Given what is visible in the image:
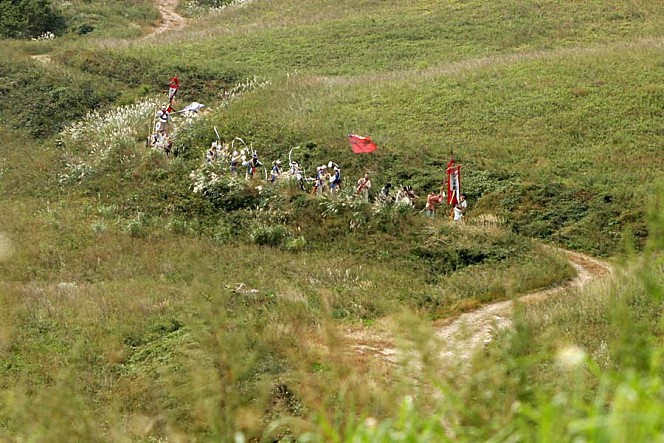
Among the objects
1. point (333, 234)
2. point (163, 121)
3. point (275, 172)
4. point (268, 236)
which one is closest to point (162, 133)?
point (163, 121)

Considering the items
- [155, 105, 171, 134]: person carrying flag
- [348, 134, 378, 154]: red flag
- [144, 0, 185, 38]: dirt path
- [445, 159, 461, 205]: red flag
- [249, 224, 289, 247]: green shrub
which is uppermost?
[144, 0, 185, 38]: dirt path

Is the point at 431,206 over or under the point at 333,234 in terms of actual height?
over

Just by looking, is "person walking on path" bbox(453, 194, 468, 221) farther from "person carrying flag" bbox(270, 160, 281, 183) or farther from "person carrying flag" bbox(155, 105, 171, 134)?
"person carrying flag" bbox(155, 105, 171, 134)

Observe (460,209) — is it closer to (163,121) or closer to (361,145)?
(361,145)

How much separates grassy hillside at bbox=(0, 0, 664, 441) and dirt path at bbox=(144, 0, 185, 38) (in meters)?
7.47

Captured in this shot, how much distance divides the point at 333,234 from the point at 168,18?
38.2 m

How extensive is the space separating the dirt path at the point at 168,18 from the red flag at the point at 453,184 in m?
29.9

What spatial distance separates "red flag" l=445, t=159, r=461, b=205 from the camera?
19078 millimetres

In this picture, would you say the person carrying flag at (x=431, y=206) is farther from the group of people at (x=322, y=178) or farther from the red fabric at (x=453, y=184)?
the red fabric at (x=453, y=184)

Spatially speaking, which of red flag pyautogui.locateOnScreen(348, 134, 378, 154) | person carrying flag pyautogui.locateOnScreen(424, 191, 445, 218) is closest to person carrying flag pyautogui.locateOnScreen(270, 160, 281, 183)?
red flag pyautogui.locateOnScreen(348, 134, 378, 154)

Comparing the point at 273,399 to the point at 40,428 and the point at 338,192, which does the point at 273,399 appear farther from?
the point at 338,192

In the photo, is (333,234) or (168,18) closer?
(333,234)

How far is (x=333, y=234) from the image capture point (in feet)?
59.9

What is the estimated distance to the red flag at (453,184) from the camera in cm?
1908
